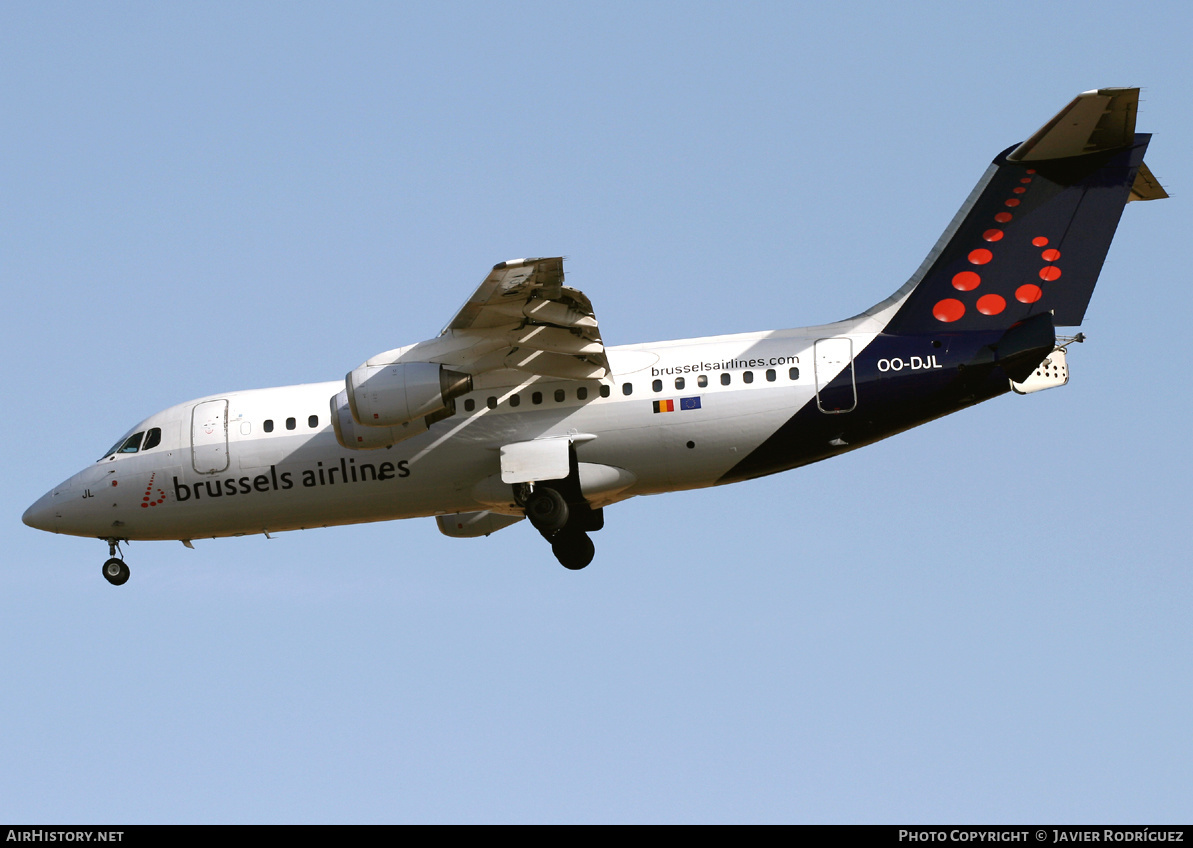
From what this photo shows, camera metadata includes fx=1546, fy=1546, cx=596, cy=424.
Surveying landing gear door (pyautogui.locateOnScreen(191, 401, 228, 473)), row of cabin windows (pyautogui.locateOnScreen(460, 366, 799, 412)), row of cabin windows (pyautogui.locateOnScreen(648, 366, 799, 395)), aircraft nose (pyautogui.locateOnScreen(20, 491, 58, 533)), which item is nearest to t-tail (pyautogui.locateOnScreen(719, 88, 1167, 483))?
row of cabin windows (pyautogui.locateOnScreen(648, 366, 799, 395))

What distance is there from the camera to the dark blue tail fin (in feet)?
64.5

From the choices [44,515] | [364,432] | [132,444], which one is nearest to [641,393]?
[364,432]

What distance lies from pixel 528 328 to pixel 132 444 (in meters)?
6.29

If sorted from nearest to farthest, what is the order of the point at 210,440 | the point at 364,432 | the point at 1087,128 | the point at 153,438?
1. the point at 364,432
2. the point at 1087,128
3. the point at 210,440
4. the point at 153,438

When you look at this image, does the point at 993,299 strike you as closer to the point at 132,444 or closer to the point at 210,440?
the point at 210,440

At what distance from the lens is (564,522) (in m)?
19.7

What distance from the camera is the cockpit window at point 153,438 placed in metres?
21.2

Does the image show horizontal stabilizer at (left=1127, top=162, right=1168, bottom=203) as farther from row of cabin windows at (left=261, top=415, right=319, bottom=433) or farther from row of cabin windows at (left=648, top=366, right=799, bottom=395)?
row of cabin windows at (left=261, top=415, right=319, bottom=433)

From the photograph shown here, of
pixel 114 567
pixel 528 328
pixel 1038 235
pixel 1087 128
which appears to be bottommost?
pixel 114 567

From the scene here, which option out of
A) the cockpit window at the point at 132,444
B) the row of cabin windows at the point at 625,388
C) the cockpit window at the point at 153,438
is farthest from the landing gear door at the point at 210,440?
the row of cabin windows at the point at 625,388

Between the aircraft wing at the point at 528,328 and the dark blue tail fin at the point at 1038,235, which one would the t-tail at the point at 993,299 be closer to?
the dark blue tail fin at the point at 1038,235

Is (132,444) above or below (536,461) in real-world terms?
above
